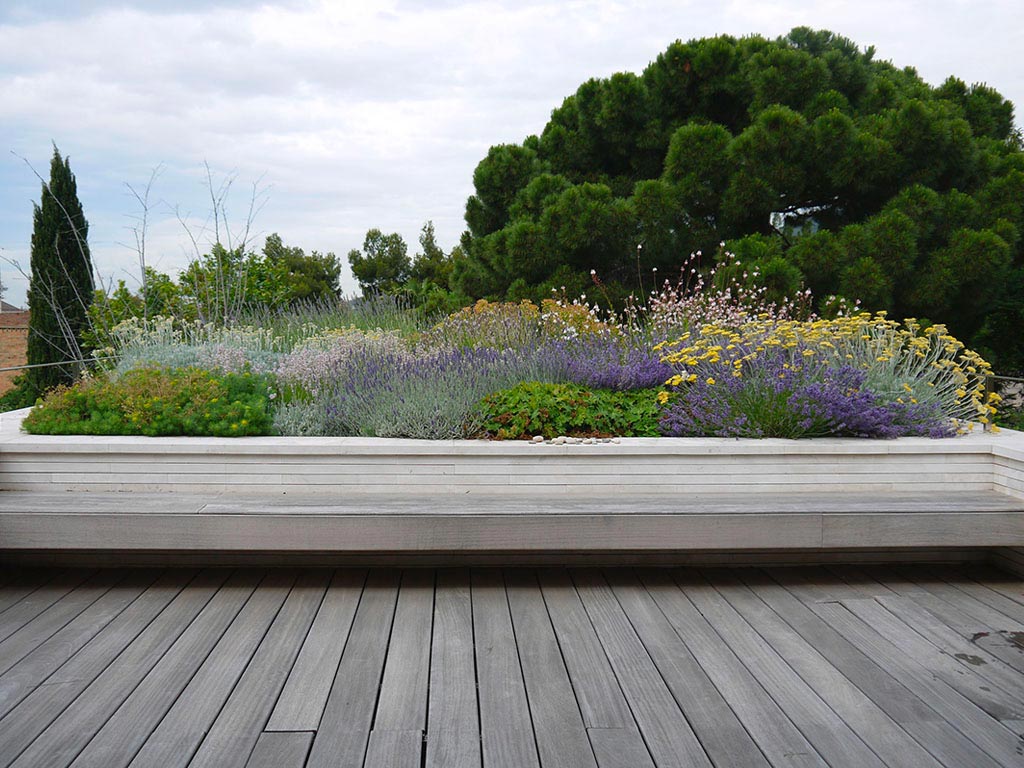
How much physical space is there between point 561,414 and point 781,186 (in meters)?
5.74

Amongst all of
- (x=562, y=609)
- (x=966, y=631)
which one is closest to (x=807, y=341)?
(x=966, y=631)

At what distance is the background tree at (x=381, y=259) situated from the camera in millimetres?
26922

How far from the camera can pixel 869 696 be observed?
2070mm

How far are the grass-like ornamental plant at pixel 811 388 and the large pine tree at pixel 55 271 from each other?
789 centimetres

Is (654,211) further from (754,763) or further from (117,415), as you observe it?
(754,763)

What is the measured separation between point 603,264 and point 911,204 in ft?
10.6

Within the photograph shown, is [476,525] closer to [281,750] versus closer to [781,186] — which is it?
[281,750]

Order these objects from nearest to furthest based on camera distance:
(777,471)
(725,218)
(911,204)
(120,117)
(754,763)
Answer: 1. (754,763)
2. (777,471)
3. (120,117)
4. (911,204)
5. (725,218)

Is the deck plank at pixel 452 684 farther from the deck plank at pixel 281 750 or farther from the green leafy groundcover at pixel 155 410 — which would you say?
the green leafy groundcover at pixel 155 410

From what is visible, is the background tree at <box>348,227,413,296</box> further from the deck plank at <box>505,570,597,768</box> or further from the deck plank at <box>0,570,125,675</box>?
the deck plank at <box>505,570,597,768</box>

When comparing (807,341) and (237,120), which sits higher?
(237,120)

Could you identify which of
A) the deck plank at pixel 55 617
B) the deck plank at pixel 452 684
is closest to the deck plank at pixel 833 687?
the deck plank at pixel 452 684

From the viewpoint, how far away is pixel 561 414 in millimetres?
3455

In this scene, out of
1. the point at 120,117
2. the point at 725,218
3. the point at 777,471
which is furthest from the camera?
the point at 725,218
